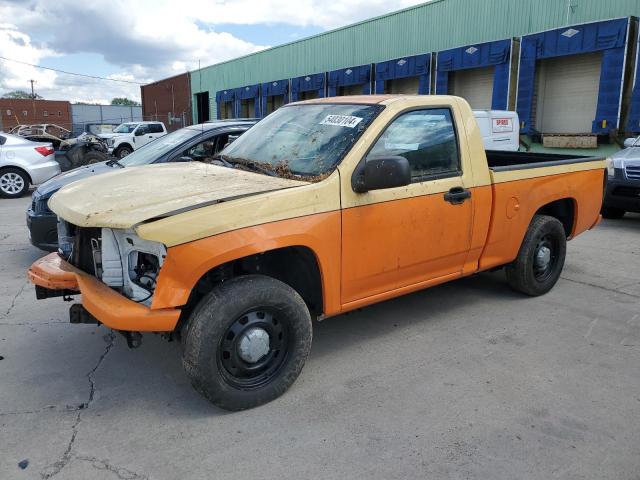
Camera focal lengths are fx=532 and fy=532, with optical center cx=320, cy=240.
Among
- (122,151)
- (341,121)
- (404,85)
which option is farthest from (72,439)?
(122,151)

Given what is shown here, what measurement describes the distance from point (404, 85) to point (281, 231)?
2001 centimetres

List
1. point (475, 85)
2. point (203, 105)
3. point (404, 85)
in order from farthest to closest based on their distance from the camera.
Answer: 1. point (203, 105)
2. point (404, 85)
3. point (475, 85)

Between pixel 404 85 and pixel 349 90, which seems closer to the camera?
pixel 404 85

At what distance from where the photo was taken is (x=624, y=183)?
29.5 ft

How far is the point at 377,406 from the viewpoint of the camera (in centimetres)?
331

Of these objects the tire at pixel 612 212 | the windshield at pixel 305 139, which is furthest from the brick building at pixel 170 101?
the windshield at pixel 305 139

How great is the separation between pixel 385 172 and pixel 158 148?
429 centimetres

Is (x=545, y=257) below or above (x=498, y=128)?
below

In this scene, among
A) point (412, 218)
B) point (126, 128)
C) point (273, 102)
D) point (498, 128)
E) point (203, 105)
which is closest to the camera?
point (412, 218)

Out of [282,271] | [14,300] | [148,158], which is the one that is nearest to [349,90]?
[148,158]

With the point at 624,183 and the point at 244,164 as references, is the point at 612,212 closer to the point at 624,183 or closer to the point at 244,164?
the point at 624,183

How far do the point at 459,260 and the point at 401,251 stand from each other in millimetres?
767

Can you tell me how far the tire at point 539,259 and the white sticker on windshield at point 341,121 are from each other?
223 cm

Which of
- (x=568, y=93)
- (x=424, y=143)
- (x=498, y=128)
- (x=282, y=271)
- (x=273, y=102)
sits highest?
(x=273, y=102)
